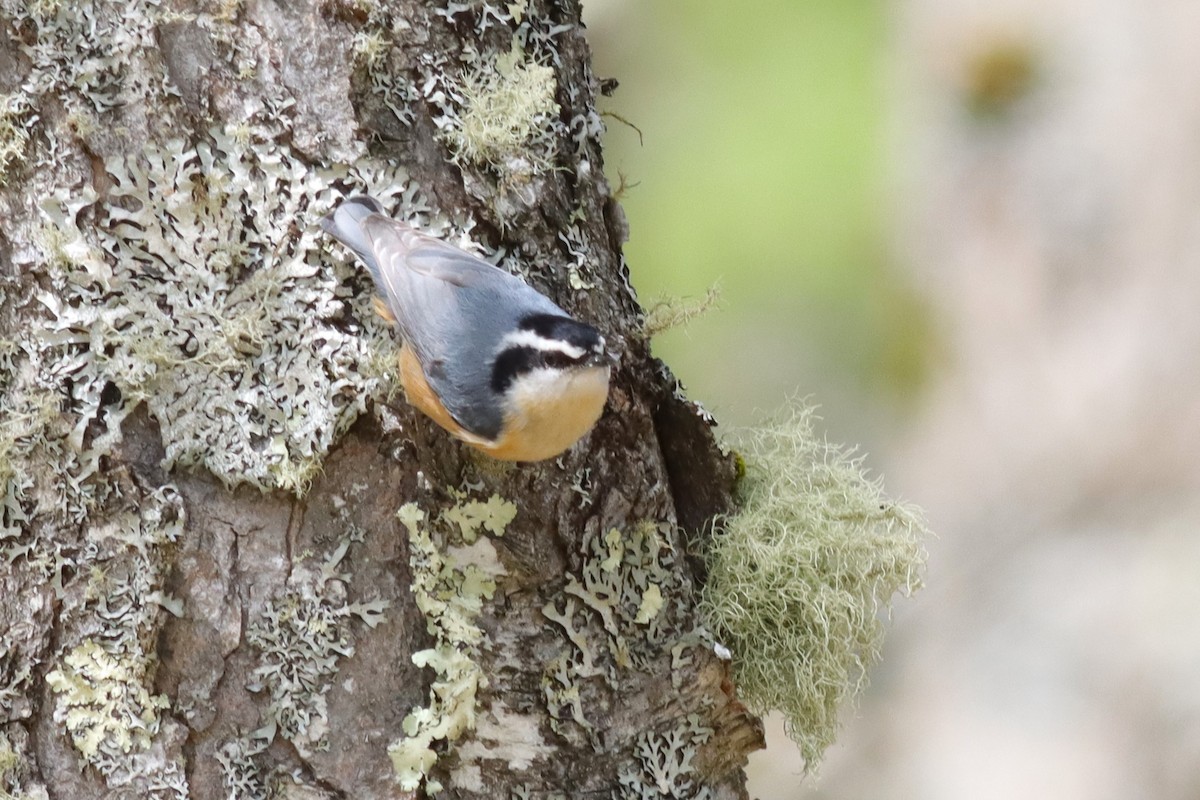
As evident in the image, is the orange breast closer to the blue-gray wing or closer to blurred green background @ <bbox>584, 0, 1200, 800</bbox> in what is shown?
the blue-gray wing

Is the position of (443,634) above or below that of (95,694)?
above

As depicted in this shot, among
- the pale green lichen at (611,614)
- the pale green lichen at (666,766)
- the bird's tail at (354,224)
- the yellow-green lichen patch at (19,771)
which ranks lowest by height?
the yellow-green lichen patch at (19,771)

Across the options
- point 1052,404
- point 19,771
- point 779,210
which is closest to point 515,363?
point 19,771

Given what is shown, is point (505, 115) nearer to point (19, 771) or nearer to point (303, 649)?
point (303, 649)

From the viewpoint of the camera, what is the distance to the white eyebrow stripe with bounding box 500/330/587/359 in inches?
59.0

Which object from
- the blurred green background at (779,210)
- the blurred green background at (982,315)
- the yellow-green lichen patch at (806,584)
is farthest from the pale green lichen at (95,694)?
the blurred green background at (779,210)

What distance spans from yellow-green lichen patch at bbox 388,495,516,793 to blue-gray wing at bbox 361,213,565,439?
173 mm

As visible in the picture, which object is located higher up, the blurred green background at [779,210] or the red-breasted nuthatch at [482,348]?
the red-breasted nuthatch at [482,348]

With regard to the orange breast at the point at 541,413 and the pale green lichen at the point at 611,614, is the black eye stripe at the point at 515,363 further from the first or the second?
the pale green lichen at the point at 611,614

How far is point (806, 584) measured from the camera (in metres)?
1.78

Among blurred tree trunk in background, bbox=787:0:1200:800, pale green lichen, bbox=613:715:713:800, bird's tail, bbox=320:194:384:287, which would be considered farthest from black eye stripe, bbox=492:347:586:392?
blurred tree trunk in background, bbox=787:0:1200:800

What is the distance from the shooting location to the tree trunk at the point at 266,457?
1503 mm

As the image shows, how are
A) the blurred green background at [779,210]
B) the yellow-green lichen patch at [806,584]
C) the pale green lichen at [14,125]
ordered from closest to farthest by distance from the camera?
the pale green lichen at [14,125]
the yellow-green lichen patch at [806,584]
the blurred green background at [779,210]

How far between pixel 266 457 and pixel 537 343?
0.43 meters
